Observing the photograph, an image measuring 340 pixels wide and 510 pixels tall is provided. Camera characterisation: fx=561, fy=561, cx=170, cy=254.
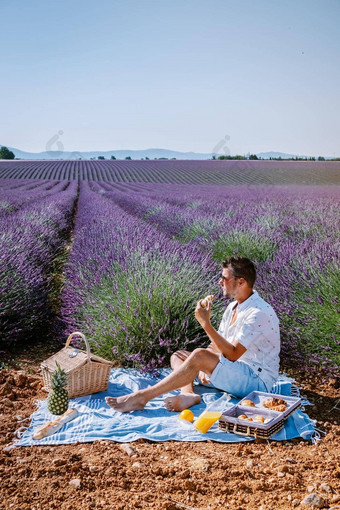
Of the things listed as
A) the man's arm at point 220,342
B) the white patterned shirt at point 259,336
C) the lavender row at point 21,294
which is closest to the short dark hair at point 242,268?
the white patterned shirt at point 259,336

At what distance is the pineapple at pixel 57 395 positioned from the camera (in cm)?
283

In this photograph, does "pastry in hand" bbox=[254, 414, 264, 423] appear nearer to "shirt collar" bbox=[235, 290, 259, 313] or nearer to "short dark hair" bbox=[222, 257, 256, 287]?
"shirt collar" bbox=[235, 290, 259, 313]

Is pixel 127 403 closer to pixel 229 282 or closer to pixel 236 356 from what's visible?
pixel 236 356

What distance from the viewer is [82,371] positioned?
305cm

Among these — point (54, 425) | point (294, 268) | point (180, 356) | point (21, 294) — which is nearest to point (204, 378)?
point (180, 356)

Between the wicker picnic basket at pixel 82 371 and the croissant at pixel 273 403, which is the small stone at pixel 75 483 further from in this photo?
the croissant at pixel 273 403

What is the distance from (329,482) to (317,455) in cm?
31

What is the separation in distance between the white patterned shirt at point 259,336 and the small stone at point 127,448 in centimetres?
83

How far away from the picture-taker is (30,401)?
10.1 feet

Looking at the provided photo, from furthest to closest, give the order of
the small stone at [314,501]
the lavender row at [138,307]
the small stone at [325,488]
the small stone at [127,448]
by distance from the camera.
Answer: the lavender row at [138,307] < the small stone at [127,448] < the small stone at [325,488] < the small stone at [314,501]

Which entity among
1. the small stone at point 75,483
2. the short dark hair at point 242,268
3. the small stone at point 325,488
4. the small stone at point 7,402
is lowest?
the small stone at point 7,402

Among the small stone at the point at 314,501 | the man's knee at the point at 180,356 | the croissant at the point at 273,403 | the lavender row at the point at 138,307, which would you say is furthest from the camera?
the lavender row at the point at 138,307

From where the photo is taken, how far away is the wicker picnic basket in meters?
3.05

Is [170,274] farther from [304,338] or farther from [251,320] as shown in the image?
[251,320]
